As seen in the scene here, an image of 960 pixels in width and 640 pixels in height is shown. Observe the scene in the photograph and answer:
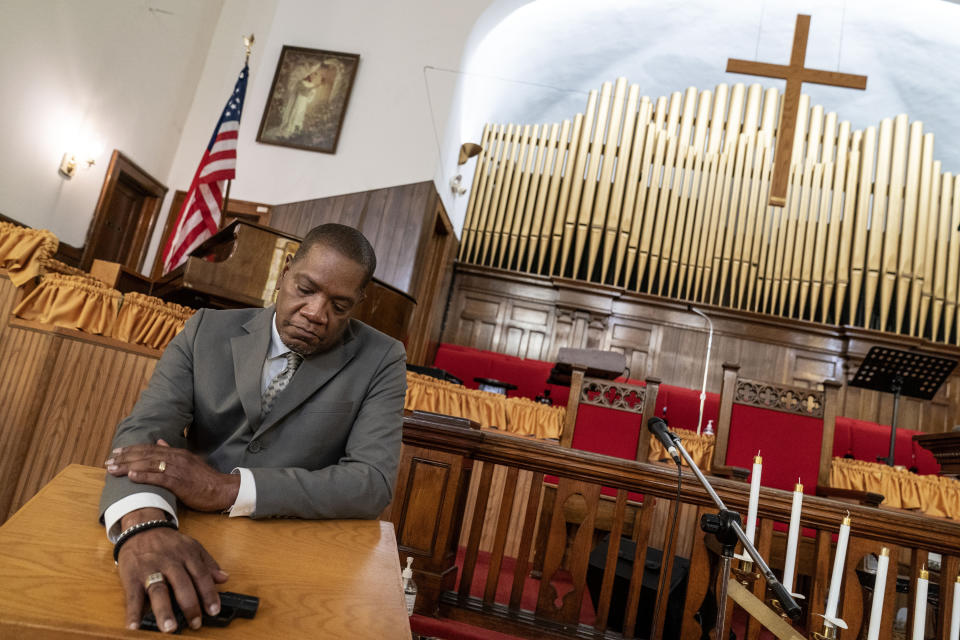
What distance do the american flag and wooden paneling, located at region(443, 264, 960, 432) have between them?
3066mm

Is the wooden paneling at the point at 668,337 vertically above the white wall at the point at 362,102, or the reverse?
the white wall at the point at 362,102

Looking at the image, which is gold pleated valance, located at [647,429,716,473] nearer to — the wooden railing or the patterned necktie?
the wooden railing

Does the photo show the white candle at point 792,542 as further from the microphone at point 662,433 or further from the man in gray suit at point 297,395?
the man in gray suit at point 297,395

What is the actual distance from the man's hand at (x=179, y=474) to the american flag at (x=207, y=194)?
16.2 ft

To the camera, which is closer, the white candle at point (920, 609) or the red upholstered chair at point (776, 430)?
the white candle at point (920, 609)

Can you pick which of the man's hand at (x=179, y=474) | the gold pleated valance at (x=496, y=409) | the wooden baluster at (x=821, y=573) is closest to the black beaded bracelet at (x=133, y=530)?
the man's hand at (x=179, y=474)

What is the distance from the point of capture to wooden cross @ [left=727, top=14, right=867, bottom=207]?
17.4 ft

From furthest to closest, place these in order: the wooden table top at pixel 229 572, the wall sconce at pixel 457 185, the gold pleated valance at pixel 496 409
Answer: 1. the wall sconce at pixel 457 185
2. the gold pleated valance at pixel 496 409
3. the wooden table top at pixel 229 572

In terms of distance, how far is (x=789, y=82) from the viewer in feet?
18.0

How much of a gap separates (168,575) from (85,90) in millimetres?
7110

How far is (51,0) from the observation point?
5.88m

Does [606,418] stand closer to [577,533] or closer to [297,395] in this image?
[577,533]

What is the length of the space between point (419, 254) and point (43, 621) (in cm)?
632

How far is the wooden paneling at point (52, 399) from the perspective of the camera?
3064mm
